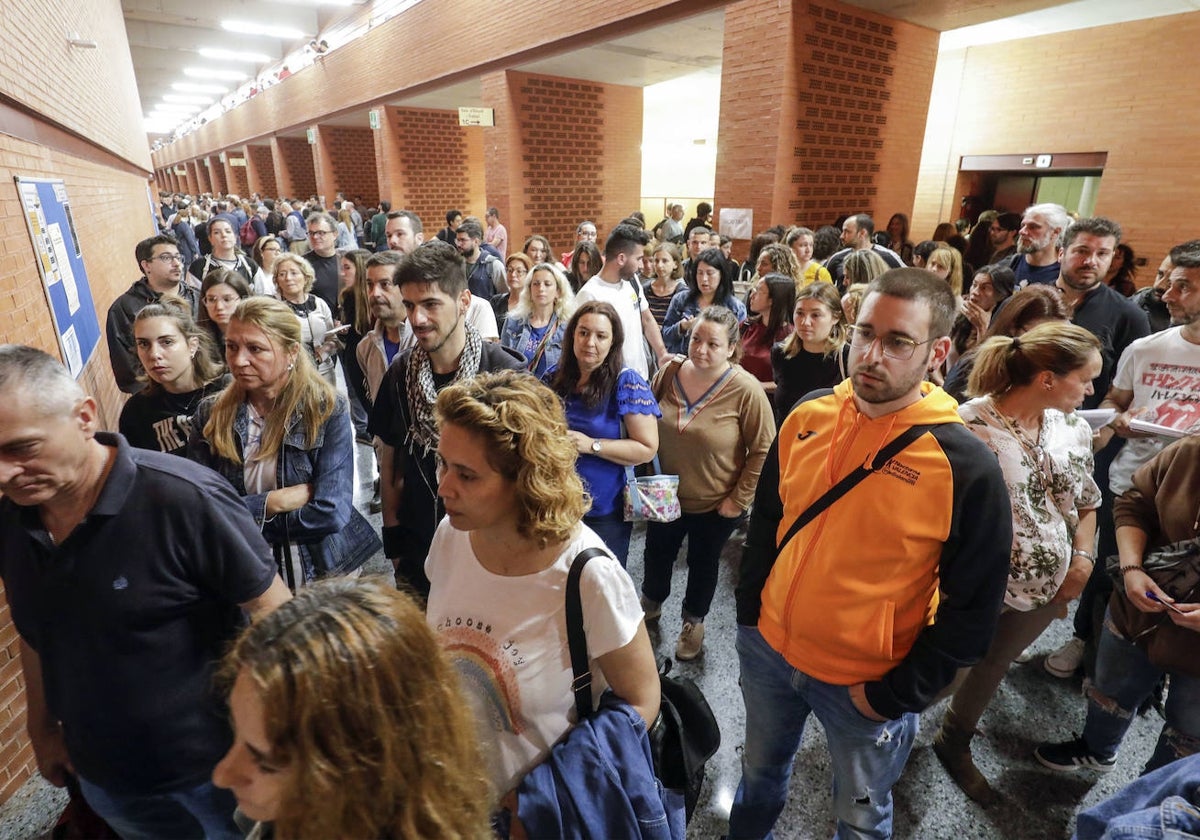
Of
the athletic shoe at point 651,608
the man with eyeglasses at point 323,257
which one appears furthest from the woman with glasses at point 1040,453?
the man with eyeglasses at point 323,257

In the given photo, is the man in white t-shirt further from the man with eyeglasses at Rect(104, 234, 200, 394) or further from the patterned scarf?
the man with eyeglasses at Rect(104, 234, 200, 394)

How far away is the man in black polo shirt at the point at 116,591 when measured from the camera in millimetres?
1382

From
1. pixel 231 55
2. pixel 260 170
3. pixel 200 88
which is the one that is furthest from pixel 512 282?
pixel 200 88

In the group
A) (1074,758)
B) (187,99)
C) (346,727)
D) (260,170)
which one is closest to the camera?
(346,727)

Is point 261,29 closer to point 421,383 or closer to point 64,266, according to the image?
point 64,266

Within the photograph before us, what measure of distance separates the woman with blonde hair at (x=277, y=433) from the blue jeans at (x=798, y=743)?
167 centimetres

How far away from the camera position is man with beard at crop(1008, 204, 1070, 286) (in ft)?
13.1

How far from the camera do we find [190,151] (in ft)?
115

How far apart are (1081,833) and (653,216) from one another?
1775 centimetres

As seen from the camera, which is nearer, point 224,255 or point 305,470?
point 305,470

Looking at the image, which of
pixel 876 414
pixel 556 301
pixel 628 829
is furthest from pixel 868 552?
pixel 556 301

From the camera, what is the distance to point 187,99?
93.2 ft

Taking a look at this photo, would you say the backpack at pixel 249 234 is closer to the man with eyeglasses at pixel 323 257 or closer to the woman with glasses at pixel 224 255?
the woman with glasses at pixel 224 255

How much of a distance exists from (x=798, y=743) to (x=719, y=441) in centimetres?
137
